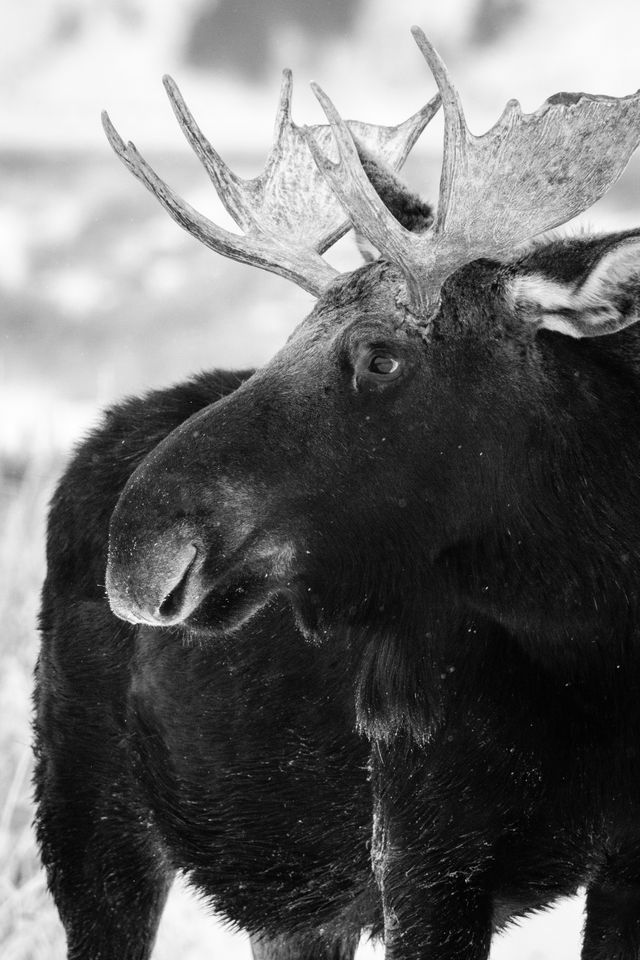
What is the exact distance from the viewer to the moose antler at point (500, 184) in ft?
9.49

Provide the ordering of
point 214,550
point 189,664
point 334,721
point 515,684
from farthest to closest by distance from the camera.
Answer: point 189,664, point 334,721, point 515,684, point 214,550

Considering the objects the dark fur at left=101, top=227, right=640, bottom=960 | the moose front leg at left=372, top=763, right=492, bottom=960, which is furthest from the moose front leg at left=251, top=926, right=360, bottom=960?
the dark fur at left=101, top=227, right=640, bottom=960

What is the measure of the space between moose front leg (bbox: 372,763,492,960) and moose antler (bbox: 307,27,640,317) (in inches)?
47.0

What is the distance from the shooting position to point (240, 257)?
339cm

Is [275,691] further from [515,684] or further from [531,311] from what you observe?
[531,311]

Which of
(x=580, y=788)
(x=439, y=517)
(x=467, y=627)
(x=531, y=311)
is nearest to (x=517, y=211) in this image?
(x=531, y=311)

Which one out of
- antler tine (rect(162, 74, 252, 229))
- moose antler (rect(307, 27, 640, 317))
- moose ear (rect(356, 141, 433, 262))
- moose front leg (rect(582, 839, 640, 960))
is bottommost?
moose front leg (rect(582, 839, 640, 960))

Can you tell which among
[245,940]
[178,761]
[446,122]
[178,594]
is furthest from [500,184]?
[245,940]

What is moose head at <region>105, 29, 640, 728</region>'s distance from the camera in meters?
2.86

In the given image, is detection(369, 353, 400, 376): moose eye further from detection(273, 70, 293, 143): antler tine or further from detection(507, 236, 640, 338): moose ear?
→ detection(273, 70, 293, 143): antler tine

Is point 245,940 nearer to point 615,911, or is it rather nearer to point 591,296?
point 615,911

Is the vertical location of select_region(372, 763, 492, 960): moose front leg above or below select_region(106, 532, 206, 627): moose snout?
below

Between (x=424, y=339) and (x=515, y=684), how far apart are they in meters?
0.82

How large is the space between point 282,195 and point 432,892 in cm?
195
